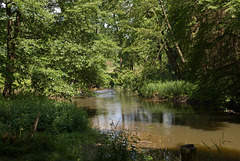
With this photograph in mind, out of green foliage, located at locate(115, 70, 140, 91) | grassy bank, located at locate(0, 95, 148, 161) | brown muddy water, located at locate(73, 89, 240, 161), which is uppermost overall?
green foliage, located at locate(115, 70, 140, 91)

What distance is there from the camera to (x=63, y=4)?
12.4 metres

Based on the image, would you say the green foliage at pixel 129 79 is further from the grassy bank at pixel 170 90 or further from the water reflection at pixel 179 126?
the water reflection at pixel 179 126

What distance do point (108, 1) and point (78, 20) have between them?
1007cm

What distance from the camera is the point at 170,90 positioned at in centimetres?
1956

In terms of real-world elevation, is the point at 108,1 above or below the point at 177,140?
above

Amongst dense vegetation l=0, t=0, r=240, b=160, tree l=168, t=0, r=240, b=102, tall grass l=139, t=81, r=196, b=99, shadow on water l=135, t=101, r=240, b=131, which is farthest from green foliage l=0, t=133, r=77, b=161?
tall grass l=139, t=81, r=196, b=99

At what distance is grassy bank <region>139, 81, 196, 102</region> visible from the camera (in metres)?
18.0

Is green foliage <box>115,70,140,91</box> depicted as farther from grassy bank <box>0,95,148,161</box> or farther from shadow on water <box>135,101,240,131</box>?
grassy bank <box>0,95,148,161</box>

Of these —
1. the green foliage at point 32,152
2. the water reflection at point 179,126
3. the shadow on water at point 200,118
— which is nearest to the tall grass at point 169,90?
the shadow on water at point 200,118

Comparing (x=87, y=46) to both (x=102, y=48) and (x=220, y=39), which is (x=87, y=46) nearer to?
(x=102, y=48)

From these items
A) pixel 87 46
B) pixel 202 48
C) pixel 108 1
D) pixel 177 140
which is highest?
pixel 108 1

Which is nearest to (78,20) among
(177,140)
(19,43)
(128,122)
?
(19,43)

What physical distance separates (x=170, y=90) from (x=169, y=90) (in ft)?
0.46

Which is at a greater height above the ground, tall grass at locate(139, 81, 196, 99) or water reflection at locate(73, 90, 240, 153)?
tall grass at locate(139, 81, 196, 99)
